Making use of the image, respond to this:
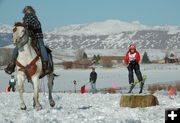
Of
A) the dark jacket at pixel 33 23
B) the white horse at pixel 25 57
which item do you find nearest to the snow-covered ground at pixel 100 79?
the dark jacket at pixel 33 23

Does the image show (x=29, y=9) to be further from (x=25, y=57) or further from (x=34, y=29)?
(x=25, y=57)

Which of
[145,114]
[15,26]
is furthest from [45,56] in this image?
[145,114]

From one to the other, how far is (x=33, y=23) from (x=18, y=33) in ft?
2.74

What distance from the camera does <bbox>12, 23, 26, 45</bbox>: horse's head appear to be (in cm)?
1159

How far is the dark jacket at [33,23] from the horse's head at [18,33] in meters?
0.48

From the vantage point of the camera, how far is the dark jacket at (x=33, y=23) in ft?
40.3

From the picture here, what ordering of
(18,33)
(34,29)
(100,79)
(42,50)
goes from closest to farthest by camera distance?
(18,33) → (42,50) → (34,29) → (100,79)

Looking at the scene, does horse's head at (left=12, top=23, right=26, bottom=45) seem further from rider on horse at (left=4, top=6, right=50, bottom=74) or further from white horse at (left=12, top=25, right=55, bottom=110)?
rider on horse at (left=4, top=6, right=50, bottom=74)

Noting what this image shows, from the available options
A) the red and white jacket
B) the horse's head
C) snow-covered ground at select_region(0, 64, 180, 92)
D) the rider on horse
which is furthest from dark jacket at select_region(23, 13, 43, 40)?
snow-covered ground at select_region(0, 64, 180, 92)

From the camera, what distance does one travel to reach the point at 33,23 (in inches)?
487

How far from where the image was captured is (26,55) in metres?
11.7

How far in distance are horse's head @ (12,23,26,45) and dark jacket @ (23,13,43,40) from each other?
48cm

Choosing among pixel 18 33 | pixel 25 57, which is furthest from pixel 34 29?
pixel 25 57

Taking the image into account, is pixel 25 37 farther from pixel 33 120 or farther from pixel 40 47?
pixel 33 120
